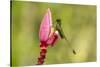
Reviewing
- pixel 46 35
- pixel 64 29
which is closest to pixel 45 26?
pixel 46 35

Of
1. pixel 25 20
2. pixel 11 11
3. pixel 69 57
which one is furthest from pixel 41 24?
pixel 69 57

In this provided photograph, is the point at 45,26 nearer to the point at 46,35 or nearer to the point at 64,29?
the point at 46,35
